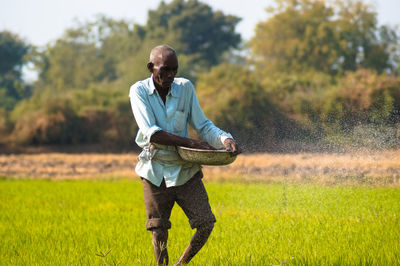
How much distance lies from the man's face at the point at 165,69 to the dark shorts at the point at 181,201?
2.22 ft

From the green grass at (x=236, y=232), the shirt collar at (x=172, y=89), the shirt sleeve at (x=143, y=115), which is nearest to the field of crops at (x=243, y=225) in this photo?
the green grass at (x=236, y=232)

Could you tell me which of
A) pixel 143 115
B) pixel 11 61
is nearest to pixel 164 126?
pixel 143 115

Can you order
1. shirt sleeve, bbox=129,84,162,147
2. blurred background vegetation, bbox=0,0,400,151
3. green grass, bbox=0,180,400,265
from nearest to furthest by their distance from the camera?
1. shirt sleeve, bbox=129,84,162,147
2. green grass, bbox=0,180,400,265
3. blurred background vegetation, bbox=0,0,400,151

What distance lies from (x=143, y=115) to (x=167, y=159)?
330mm

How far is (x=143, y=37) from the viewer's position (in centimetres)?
4112

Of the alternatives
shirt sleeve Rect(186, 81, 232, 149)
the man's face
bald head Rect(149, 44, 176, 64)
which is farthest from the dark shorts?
bald head Rect(149, 44, 176, 64)

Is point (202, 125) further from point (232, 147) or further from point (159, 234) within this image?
point (159, 234)

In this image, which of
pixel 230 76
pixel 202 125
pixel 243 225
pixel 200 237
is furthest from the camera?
pixel 230 76

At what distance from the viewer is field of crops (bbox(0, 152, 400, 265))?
443 centimetres

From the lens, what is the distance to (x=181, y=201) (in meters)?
3.73

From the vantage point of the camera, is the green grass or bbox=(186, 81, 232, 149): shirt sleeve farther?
the green grass

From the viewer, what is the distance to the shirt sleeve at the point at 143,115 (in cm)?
353

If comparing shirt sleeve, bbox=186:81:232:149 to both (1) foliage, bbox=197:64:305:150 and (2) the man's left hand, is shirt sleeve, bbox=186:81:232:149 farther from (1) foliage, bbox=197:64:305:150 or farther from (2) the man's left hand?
(1) foliage, bbox=197:64:305:150

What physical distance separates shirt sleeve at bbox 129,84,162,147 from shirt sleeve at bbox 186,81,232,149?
0.31m
